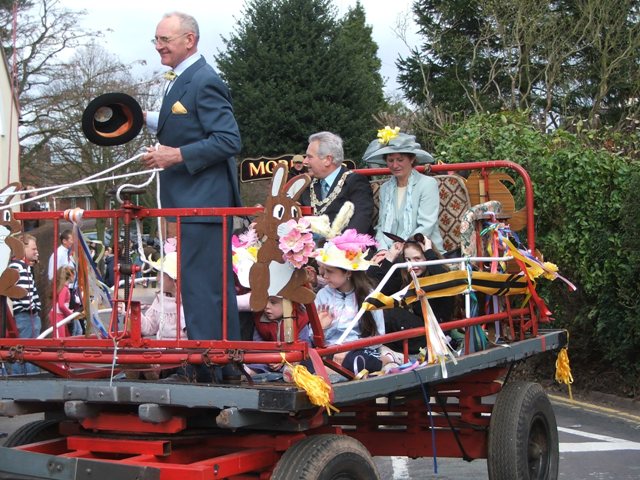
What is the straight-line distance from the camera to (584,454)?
8.48 m

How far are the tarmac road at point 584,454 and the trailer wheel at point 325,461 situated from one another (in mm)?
3076

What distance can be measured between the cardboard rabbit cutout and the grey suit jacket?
2.56 ft

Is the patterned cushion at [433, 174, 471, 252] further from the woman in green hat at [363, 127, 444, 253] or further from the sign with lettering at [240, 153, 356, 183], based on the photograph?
the sign with lettering at [240, 153, 356, 183]

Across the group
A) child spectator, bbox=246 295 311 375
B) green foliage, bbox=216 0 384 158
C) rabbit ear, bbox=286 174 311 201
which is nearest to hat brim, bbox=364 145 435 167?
child spectator, bbox=246 295 311 375

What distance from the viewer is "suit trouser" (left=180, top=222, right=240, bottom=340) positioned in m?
4.91

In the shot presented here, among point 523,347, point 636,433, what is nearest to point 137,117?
point 523,347

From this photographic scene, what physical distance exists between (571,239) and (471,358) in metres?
6.19

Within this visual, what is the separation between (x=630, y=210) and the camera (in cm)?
1052

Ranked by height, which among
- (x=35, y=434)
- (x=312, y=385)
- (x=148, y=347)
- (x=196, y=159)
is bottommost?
(x=35, y=434)

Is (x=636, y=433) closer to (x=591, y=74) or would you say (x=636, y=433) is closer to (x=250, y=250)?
(x=250, y=250)

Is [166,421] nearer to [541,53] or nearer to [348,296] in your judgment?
[348,296]

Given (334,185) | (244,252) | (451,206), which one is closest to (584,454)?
(451,206)

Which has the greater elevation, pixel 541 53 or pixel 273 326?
pixel 541 53

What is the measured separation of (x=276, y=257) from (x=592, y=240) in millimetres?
7537
